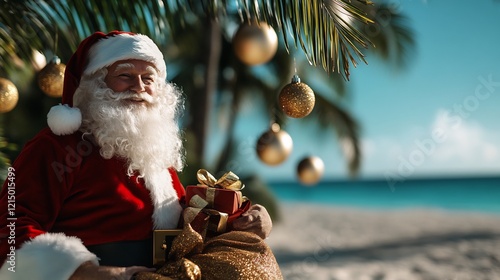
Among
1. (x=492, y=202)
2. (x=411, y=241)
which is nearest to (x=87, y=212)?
(x=411, y=241)

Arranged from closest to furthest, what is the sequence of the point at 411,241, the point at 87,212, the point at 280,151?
the point at 87,212 → the point at 280,151 → the point at 411,241

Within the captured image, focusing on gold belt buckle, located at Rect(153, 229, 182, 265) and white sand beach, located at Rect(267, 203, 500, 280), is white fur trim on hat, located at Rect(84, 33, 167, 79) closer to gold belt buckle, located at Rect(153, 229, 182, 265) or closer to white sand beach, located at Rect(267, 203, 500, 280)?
gold belt buckle, located at Rect(153, 229, 182, 265)

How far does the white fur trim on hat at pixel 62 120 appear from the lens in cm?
209

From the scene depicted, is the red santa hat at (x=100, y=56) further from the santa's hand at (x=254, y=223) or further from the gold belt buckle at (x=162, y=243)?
the santa's hand at (x=254, y=223)

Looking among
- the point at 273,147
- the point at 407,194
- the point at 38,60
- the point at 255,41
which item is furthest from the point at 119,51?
the point at 407,194

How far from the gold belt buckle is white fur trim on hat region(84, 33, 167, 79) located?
26.5 inches

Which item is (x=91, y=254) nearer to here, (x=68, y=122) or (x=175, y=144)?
(x=68, y=122)

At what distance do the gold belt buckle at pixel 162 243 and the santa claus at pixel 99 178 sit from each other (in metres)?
0.07

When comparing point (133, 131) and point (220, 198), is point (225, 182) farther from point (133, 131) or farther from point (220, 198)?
point (133, 131)

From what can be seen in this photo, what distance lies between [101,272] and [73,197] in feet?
1.18

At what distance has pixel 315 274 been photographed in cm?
837

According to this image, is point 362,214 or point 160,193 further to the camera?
point 362,214

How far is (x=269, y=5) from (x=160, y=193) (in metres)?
0.99

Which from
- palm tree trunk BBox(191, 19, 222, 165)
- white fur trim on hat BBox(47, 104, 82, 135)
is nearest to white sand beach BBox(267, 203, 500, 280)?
palm tree trunk BBox(191, 19, 222, 165)
